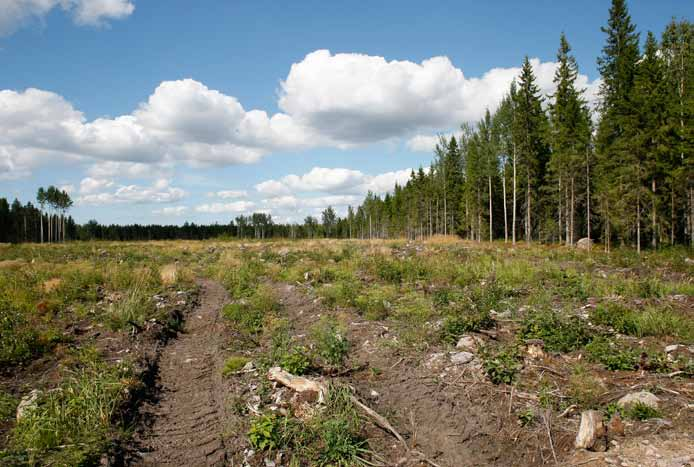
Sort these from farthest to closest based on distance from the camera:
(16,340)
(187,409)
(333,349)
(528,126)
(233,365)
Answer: (528,126) → (16,340) → (233,365) → (333,349) → (187,409)

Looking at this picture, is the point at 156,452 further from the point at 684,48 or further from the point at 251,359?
the point at 684,48

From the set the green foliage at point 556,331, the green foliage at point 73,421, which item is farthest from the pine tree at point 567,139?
the green foliage at point 73,421

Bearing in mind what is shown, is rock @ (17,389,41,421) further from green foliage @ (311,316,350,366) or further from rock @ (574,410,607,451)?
rock @ (574,410,607,451)

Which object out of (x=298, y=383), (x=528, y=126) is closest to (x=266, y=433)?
(x=298, y=383)

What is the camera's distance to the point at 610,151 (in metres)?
25.6

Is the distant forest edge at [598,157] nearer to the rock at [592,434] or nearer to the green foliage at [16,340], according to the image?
the rock at [592,434]

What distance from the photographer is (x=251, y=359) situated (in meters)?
6.29

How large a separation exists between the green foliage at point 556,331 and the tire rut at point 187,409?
5.06 m

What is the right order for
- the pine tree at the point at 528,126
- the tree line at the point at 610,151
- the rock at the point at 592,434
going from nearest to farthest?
1. the rock at the point at 592,434
2. the tree line at the point at 610,151
3. the pine tree at the point at 528,126

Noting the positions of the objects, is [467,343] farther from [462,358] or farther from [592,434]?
[592,434]

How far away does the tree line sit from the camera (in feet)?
77.8

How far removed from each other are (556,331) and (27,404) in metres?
7.62

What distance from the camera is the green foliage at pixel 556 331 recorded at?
231 inches

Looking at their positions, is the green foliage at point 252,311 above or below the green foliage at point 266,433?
above
